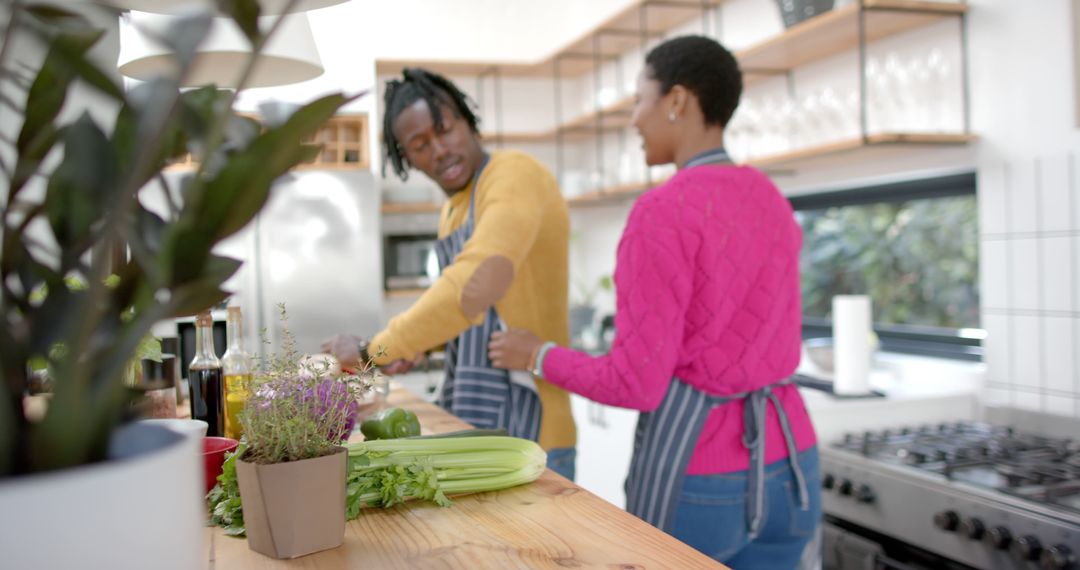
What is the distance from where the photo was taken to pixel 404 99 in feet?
6.24

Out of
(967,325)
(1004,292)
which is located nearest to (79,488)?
(1004,292)

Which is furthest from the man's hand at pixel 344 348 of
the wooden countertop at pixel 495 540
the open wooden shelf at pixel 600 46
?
the open wooden shelf at pixel 600 46

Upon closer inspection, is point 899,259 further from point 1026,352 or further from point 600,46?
point 600,46

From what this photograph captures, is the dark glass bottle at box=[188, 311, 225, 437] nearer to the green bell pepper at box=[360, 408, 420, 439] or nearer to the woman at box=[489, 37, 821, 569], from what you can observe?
the green bell pepper at box=[360, 408, 420, 439]

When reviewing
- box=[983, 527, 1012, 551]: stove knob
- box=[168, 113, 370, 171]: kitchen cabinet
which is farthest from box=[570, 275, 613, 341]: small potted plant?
box=[983, 527, 1012, 551]: stove knob

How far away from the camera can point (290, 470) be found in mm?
761

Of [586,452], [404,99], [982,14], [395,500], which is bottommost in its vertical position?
[586,452]

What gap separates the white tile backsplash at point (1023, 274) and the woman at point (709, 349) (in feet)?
3.70

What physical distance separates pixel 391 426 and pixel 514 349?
575 millimetres

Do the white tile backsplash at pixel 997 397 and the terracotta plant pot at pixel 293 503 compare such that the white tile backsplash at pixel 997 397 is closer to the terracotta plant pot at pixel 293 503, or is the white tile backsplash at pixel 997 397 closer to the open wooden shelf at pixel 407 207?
the terracotta plant pot at pixel 293 503

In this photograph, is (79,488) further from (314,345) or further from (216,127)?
(314,345)

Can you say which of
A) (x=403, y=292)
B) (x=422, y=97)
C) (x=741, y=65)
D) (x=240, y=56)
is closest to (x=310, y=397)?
(x=240, y=56)

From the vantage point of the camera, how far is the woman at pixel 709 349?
143 centimetres

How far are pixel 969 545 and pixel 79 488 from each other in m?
1.84
